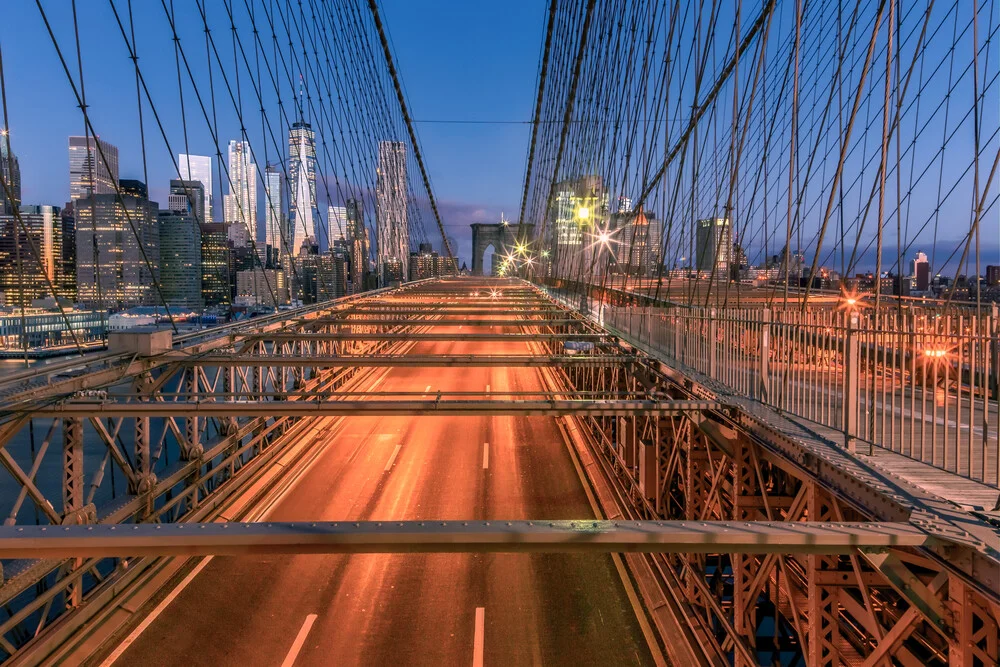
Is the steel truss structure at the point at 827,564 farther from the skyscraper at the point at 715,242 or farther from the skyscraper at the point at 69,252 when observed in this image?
the skyscraper at the point at 69,252

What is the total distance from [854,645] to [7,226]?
40.4ft

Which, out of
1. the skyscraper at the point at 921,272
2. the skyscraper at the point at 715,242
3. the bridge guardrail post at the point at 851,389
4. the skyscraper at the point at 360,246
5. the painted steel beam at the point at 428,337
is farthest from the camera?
the skyscraper at the point at 360,246

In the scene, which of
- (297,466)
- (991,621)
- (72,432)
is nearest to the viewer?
(991,621)

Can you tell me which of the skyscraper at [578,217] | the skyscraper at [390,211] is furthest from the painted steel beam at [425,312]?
the skyscraper at [390,211]

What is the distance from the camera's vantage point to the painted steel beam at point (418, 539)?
3275 millimetres

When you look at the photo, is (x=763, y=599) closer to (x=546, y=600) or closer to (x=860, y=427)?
(x=546, y=600)

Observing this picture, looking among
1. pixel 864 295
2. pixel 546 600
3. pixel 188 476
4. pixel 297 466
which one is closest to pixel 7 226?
pixel 188 476

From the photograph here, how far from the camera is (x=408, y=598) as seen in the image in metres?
9.85

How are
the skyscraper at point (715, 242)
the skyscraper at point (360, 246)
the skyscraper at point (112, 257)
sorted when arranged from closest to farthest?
the skyscraper at point (112, 257), the skyscraper at point (715, 242), the skyscraper at point (360, 246)

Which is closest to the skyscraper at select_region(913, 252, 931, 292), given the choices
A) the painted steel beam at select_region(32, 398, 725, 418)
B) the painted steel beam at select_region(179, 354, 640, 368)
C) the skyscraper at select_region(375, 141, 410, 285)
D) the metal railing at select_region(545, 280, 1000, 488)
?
the metal railing at select_region(545, 280, 1000, 488)

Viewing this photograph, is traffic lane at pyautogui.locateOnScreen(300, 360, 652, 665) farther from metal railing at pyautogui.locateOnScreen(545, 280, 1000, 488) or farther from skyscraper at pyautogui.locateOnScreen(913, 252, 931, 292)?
skyscraper at pyautogui.locateOnScreen(913, 252, 931, 292)

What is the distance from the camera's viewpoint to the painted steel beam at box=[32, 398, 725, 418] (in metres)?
6.83

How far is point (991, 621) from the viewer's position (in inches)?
123

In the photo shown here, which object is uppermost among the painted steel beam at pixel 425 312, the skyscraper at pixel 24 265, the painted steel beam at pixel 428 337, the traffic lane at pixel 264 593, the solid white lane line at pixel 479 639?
the skyscraper at pixel 24 265
